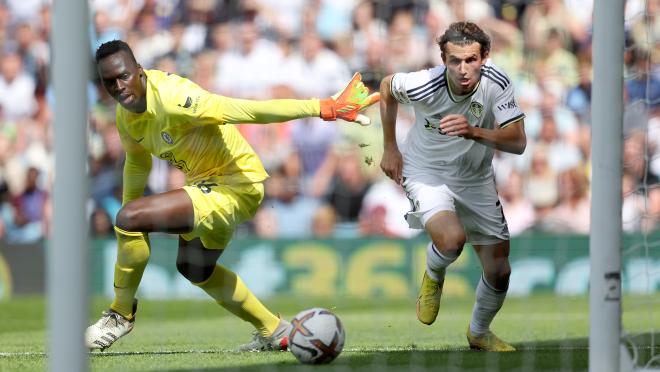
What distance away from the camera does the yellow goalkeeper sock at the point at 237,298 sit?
6762mm

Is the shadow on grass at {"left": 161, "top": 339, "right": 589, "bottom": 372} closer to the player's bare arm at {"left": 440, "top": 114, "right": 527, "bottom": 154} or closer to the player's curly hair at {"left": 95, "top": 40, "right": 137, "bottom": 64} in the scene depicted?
the player's bare arm at {"left": 440, "top": 114, "right": 527, "bottom": 154}

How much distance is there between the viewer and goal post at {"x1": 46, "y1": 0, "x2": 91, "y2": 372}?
4129 millimetres

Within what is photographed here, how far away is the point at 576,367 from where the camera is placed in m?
5.64

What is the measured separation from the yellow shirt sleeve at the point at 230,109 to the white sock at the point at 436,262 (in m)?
1.07

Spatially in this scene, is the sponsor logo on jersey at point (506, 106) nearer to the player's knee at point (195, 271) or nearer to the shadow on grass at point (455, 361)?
the shadow on grass at point (455, 361)

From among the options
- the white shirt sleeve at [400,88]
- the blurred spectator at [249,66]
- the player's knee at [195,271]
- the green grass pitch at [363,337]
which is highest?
the blurred spectator at [249,66]

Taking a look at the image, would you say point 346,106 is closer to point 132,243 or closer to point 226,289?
point 226,289

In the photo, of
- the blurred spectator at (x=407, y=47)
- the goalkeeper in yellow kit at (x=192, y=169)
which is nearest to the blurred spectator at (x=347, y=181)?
the blurred spectator at (x=407, y=47)

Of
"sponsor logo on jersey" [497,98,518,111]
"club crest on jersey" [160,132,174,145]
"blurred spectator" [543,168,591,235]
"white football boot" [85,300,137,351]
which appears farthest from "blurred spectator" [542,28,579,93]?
"white football boot" [85,300,137,351]

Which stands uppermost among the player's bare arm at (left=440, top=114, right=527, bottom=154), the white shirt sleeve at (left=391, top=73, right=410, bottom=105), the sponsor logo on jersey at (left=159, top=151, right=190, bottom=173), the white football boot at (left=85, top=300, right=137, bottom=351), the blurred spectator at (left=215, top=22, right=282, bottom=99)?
the blurred spectator at (left=215, top=22, right=282, bottom=99)

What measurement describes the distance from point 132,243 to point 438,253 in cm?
185

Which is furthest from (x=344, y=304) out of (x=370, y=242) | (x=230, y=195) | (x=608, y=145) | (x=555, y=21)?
(x=608, y=145)

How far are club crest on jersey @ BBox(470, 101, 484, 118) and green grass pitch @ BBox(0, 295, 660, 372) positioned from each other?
1.41 meters

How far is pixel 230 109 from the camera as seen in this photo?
643 centimetres
